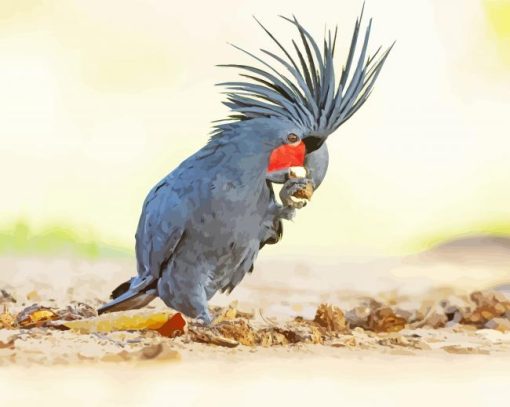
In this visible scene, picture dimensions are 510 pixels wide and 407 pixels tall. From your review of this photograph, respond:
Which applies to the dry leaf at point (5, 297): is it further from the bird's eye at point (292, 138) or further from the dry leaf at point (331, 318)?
the bird's eye at point (292, 138)

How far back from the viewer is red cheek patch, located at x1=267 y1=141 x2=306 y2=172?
3967mm

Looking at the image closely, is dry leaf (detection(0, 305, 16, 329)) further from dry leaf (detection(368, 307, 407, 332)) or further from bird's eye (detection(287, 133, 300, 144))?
dry leaf (detection(368, 307, 407, 332))

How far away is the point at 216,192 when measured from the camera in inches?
157

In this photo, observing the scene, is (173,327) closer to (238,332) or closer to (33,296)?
(238,332)

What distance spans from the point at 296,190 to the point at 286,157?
17 cm

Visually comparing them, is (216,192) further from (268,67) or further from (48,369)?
(48,369)

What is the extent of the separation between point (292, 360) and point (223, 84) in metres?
1.38

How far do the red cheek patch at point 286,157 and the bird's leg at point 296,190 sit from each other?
8 centimetres

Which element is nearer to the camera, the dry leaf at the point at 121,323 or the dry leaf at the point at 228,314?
the dry leaf at the point at 121,323

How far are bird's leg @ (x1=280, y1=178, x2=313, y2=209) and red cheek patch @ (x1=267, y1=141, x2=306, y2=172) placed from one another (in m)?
0.08

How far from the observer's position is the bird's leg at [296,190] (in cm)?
403

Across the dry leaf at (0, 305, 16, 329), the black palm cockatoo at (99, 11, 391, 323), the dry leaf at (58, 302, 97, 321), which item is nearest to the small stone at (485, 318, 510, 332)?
the black palm cockatoo at (99, 11, 391, 323)

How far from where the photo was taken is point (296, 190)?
403 cm

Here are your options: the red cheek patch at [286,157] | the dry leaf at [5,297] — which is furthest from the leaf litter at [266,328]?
the red cheek patch at [286,157]
